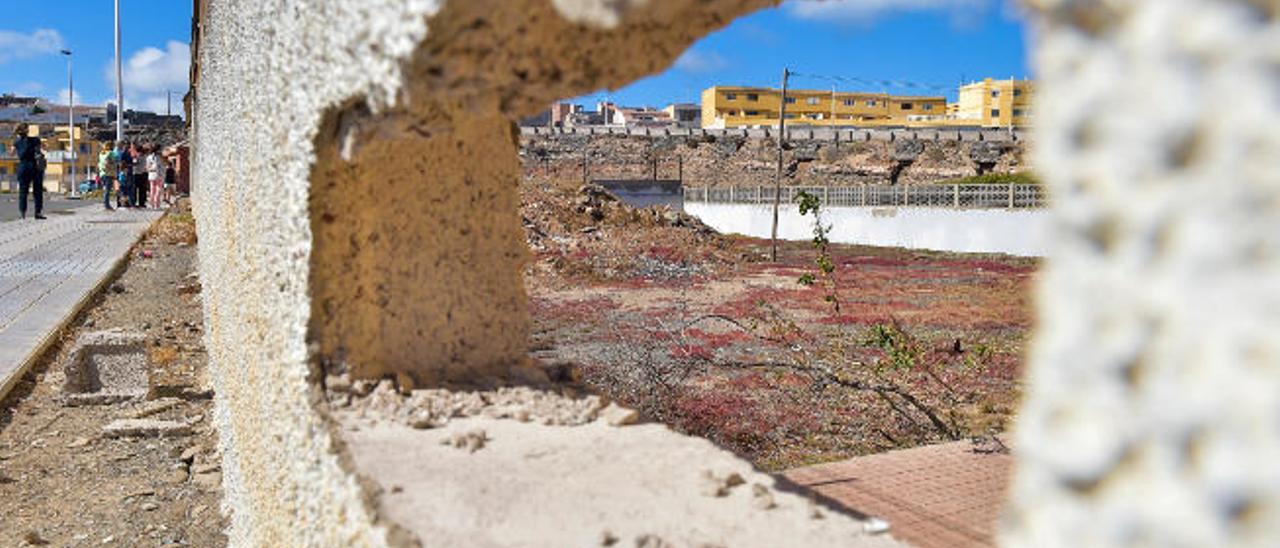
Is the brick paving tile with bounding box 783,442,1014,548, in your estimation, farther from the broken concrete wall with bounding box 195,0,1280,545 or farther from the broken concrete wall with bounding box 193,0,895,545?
the broken concrete wall with bounding box 195,0,1280,545

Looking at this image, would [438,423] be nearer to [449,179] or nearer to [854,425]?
[449,179]

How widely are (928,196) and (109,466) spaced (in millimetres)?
21594

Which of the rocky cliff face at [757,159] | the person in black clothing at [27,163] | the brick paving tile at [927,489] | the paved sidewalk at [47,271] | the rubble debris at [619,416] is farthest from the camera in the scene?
the rocky cliff face at [757,159]

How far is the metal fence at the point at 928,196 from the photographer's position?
22.5 m

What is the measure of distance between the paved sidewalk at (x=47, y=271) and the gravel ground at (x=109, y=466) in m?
0.17

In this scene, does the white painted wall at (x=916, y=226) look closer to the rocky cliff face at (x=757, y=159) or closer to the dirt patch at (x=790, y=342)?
the dirt patch at (x=790, y=342)

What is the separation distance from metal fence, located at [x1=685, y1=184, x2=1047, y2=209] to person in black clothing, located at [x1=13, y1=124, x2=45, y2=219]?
12.1m

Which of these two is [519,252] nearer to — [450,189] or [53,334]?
[450,189]

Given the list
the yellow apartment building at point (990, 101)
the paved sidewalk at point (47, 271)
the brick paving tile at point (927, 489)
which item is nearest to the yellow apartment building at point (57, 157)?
the paved sidewalk at point (47, 271)

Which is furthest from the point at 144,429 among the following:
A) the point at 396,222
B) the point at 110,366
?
the point at 396,222

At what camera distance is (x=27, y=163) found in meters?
17.2

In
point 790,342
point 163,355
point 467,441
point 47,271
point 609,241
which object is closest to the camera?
point 467,441

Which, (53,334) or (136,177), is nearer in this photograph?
(53,334)

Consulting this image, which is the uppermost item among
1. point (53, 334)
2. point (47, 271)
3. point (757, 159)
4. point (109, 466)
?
point (757, 159)
